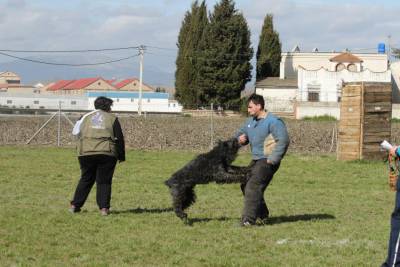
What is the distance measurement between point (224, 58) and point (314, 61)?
19.7 meters

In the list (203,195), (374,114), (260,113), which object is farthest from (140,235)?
(374,114)

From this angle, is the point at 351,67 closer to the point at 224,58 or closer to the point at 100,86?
the point at 224,58

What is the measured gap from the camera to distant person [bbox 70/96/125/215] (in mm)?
10180

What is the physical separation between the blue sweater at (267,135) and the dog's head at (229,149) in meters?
0.22

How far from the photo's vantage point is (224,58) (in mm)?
65312

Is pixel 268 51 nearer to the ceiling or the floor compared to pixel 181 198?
nearer to the ceiling

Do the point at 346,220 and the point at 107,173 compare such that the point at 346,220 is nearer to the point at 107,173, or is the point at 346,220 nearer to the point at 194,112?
the point at 107,173

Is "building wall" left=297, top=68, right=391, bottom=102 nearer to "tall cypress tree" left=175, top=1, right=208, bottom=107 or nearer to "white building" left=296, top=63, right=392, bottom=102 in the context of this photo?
"white building" left=296, top=63, right=392, bottom=102

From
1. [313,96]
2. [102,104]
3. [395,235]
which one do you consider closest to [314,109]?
[313,96]

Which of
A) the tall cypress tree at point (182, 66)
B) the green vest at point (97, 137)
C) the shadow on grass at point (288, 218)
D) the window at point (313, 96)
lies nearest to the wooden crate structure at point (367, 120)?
the shadow on grass at point (288, 218)

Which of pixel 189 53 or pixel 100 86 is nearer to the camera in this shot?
pixel 189 53

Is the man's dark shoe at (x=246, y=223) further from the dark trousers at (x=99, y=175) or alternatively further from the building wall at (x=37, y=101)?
the building wall at (x=37, y=101)

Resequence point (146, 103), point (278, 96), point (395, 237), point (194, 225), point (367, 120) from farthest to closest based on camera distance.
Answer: point (146, 103) < point (278, 96) < point (367, 120) < point (194, 225) < point (395, 237)

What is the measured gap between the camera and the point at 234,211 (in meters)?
11.0
